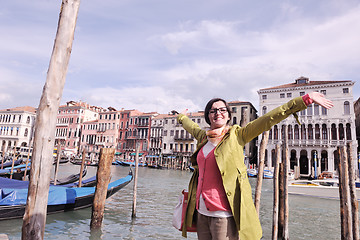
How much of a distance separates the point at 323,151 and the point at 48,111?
104 ft

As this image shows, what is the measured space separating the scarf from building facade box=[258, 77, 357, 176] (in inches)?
1076

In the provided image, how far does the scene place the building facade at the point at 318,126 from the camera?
2732 cm

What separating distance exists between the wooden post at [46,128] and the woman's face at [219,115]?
1342 millimetres

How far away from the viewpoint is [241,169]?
173 centimetres

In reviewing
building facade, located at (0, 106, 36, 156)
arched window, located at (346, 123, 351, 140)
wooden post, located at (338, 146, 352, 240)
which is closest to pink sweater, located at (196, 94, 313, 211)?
Result: wooden post, located at (338, 146, 352, 240)

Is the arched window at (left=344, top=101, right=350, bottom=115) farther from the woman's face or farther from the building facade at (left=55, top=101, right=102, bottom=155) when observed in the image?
the building facade at (left=55, top=101, right=102, bottom=155)

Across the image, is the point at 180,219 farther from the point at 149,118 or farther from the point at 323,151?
the point at 149,118

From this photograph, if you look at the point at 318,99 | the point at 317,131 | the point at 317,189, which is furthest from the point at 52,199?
the point at 317,131

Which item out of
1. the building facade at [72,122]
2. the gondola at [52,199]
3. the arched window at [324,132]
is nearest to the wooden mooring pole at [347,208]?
the gondola at [52,199]

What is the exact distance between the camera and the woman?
1625mm

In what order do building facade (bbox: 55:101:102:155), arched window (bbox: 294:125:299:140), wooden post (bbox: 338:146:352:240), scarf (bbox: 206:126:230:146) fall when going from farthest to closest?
building facade (bbox: 55:101:102:155), arched window (bbox: 294:125:299:140), wooden post (bbox: 338:146:352:240), scarf (bbox: 206:126:230:146)

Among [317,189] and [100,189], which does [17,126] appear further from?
[317,189]

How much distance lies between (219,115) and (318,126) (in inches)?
1228

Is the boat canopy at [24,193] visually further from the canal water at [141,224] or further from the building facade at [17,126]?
the building facade at [17,126]
